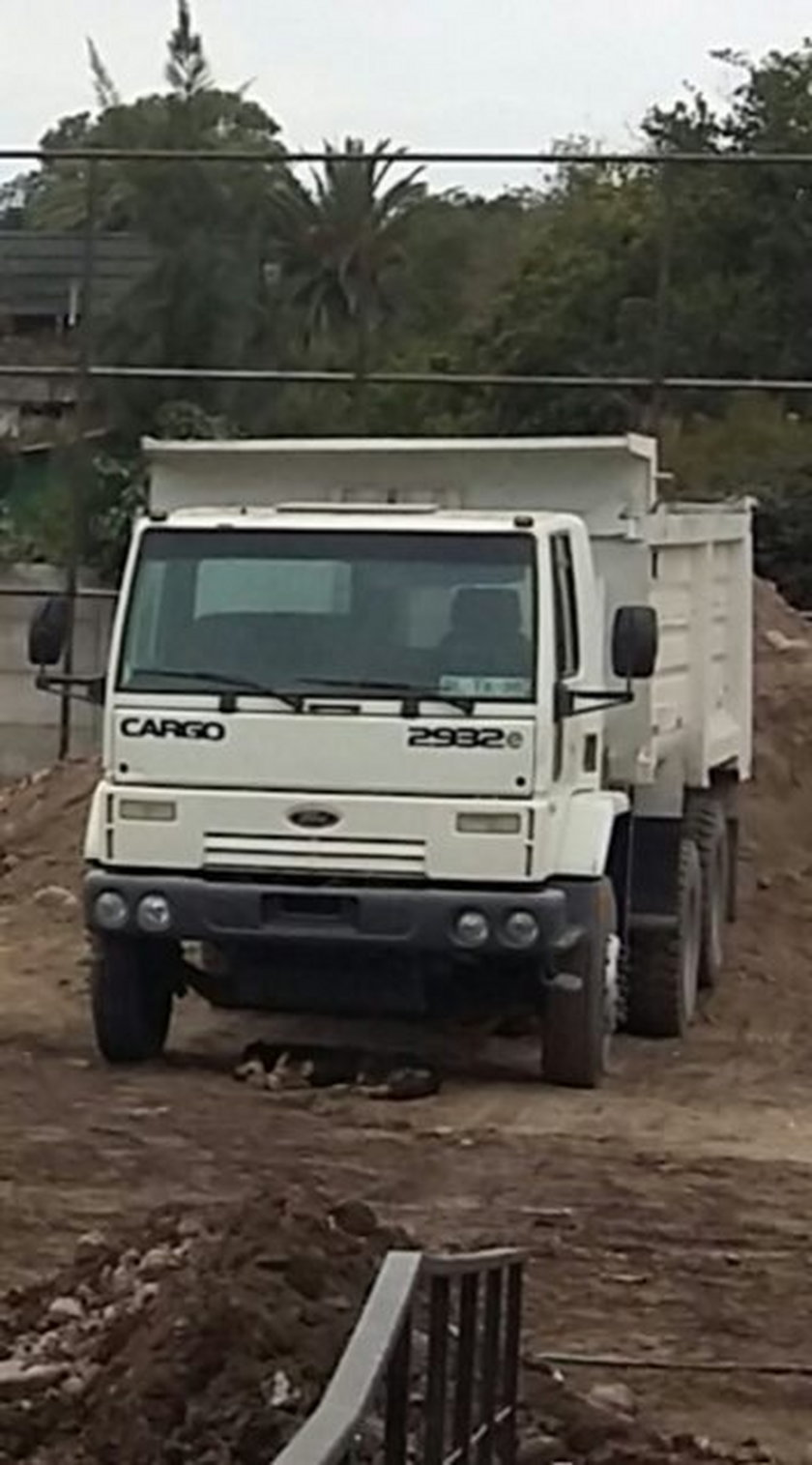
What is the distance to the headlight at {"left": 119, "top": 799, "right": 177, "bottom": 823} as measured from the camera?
13000mm

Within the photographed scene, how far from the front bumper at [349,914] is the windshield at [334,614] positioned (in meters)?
0.82

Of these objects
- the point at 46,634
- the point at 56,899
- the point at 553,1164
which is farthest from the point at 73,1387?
the point at 56,899

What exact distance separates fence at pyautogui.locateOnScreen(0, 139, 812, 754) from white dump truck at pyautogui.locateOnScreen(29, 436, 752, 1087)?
25.6 feet

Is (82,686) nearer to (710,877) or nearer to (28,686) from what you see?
(710,877)

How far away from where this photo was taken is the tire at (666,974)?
15.1 m

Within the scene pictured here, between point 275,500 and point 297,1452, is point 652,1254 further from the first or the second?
point 297,1452

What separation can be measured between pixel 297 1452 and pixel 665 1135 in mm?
9254

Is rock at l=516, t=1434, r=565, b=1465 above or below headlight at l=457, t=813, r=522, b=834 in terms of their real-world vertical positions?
below

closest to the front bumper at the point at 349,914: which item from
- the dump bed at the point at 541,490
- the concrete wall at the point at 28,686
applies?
the dump bed at the point at 541,490

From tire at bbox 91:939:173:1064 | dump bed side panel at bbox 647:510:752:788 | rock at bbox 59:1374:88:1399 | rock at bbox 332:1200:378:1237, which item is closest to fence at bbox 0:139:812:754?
dump bed side panel at bbox 647:510:752:788

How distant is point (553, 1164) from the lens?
→ 11.8 meters

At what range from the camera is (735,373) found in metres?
26.7

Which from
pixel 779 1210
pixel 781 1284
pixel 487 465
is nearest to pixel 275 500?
pixel 487 465

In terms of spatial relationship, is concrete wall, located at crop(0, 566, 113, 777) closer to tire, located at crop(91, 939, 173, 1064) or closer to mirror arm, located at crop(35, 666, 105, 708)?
tire, located at crop(91, 939, 173, 1064)
